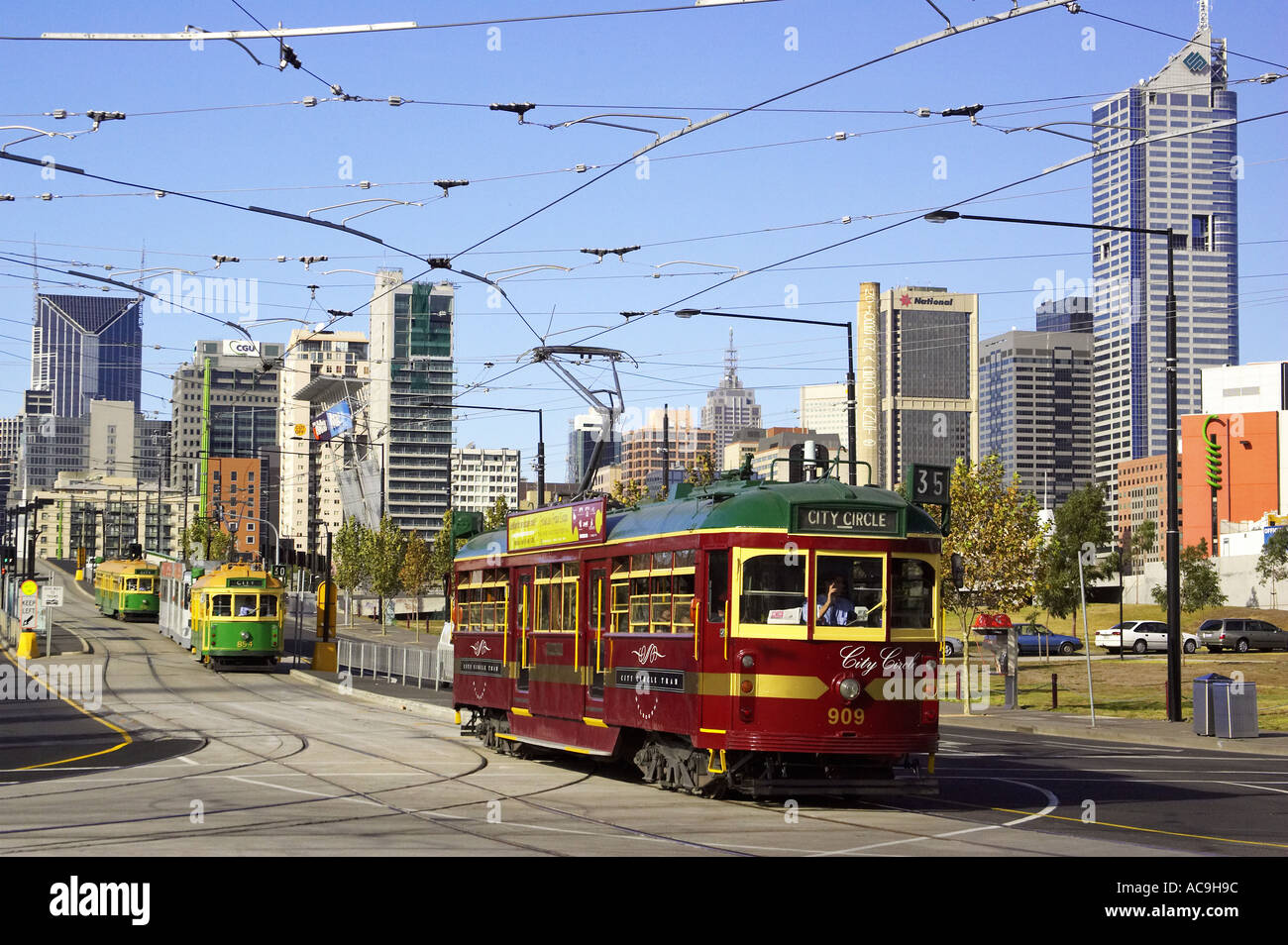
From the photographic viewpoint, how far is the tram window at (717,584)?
1733 cm

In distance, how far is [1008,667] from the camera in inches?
1542

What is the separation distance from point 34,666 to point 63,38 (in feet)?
124

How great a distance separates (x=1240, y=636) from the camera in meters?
67.1

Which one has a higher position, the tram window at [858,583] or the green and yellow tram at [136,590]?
the tram window at [858,583]

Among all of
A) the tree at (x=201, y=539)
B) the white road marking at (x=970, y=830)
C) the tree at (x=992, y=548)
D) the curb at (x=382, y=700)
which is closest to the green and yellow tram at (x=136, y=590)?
the curb at (x=382, y=700)

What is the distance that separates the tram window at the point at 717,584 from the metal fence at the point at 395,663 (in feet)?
88.3

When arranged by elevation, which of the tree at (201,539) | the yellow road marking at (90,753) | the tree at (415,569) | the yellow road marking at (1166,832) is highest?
the tree at (201,539)

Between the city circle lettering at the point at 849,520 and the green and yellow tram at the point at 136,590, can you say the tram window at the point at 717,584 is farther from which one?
the green and yellow tram at the point at 136,590

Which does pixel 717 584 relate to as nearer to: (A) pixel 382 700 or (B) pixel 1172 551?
(B) pixel 1172 551

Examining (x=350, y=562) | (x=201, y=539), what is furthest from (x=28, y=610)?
(x=201, y=539)
